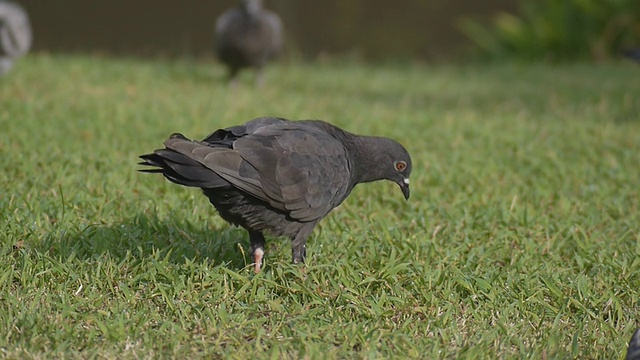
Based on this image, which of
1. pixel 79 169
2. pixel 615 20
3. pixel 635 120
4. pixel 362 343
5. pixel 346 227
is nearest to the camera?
pixel 362 343

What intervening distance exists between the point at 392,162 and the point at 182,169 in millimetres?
1157

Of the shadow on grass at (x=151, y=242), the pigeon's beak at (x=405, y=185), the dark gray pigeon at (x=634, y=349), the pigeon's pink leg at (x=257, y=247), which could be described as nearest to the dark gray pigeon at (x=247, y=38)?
the shadow on grass at (x=151, y=242)

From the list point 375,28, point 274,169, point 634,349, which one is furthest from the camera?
point 375,28

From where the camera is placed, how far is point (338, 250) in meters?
4.34

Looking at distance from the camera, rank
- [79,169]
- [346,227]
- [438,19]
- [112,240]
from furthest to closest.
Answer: [438,19] < [79,169] < [346,227] < [112,240]

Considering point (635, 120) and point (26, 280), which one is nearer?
point (26, 280)

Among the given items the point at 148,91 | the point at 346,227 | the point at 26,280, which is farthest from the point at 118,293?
the point at 148,91

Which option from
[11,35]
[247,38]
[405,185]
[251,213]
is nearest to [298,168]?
[251,213]

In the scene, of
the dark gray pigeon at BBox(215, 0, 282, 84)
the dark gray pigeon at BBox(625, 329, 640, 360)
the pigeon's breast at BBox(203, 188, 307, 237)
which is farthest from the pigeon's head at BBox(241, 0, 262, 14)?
the dark gray pigeon at BBox(625, 329, 640, 360)

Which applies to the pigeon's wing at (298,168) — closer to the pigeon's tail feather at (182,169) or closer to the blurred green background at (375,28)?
the pigeon's tail feather at (182,169)

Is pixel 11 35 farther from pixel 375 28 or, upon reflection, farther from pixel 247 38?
pixel 375 28

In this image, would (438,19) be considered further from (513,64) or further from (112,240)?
(112,240)

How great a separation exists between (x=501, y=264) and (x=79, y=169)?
104 inches

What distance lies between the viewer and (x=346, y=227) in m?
4.73
